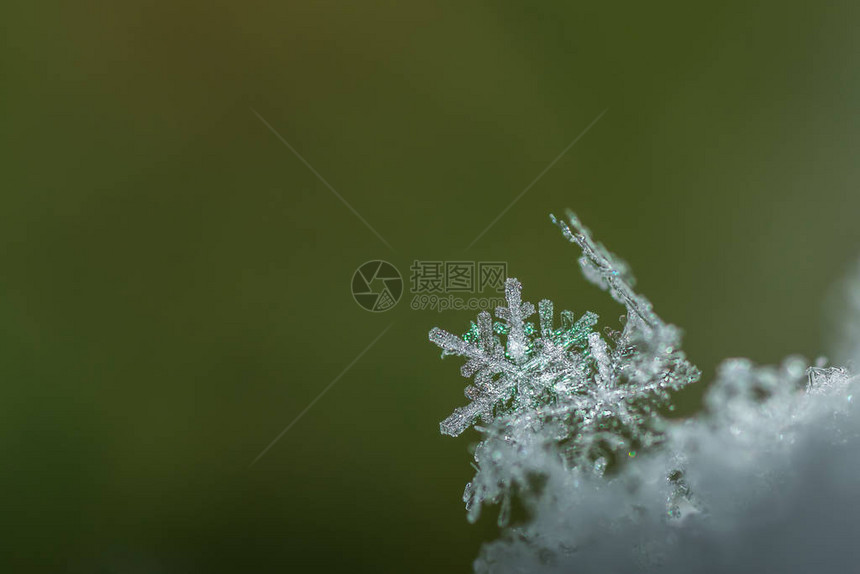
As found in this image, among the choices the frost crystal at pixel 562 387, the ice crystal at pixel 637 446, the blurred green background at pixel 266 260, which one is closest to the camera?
the ice crystal at pixel 637 446

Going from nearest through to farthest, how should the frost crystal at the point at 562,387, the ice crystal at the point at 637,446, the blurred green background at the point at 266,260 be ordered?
the ice crystal at the point at 637,446
the frost crystal at the point at 562,387
the blurred green background at the point at 266,260

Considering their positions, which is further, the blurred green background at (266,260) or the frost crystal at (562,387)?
the blurred green background at (266,260)

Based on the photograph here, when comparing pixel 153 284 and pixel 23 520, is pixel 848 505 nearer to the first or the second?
pixel 153 284

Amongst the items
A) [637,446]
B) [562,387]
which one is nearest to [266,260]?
[562,387]

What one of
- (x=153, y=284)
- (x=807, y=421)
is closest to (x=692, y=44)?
(x=807, y=421)

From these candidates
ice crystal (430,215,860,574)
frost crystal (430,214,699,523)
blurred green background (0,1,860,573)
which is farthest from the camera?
blurred green background (0,1,860,573)

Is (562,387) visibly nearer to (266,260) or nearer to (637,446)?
(637,446)
